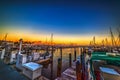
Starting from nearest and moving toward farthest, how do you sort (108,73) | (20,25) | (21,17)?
(108,73)
(21,17)
(20,25)

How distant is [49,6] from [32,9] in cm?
93

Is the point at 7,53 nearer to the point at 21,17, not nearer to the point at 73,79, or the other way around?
the point at 21,17

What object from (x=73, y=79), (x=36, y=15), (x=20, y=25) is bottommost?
(x=73, y=79)

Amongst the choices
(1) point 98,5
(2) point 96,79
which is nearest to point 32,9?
(1) point 98,5

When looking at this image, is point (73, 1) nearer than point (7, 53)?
Yes

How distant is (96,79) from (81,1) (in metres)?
3.17

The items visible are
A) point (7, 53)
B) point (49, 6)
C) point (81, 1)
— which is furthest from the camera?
point (7, 53)

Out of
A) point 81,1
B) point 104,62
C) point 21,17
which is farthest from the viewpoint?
point 21,17

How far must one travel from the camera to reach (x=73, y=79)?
3.07 metres

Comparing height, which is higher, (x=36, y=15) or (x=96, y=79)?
(x=36, y=15)

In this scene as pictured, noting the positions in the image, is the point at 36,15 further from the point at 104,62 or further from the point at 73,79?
the point at 104,62

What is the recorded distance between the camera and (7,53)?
6.47m

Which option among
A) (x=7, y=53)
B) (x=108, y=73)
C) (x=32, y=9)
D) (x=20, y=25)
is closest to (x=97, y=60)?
(x=108, y=73)

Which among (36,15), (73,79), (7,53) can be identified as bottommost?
(73,79)
